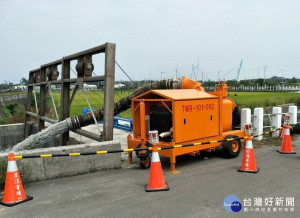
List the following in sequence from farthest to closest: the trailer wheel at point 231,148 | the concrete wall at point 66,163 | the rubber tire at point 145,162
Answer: the trailer wheel at point 231,148 → the rubber tire at point 145,162 → the concrete wall at point 66,163

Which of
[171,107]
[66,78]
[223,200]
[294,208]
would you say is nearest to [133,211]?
[223,200]

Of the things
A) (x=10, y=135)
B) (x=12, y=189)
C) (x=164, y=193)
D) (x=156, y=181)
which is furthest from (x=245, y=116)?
(x=10, y=135)

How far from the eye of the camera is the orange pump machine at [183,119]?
7203mm

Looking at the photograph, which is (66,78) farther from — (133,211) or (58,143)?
(133,211)

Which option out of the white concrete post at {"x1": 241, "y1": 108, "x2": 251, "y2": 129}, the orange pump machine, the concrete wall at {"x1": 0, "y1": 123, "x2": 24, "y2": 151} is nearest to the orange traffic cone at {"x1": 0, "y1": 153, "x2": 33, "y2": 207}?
the orange pump machine

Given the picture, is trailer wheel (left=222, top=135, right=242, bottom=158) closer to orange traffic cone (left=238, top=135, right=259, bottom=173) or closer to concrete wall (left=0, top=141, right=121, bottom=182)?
orange traffic cone (left=238, top=135, right=259, bottom=173)

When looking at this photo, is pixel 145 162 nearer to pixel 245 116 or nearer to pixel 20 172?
pixel 20 172

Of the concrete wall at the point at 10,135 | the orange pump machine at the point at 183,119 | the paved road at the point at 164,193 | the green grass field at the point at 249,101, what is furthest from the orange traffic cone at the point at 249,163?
the concrete wall at the point at 10,135

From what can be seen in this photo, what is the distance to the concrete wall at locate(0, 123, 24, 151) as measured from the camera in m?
15.1

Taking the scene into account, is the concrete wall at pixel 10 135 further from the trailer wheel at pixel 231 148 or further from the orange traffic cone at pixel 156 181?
the orange traffic cone at pixel 156 181

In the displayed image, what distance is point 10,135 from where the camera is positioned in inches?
619

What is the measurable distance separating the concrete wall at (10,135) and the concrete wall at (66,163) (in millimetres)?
9761

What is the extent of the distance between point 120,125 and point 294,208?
413 inches

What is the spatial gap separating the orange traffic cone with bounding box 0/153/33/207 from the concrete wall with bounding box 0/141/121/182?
0.92 metres
